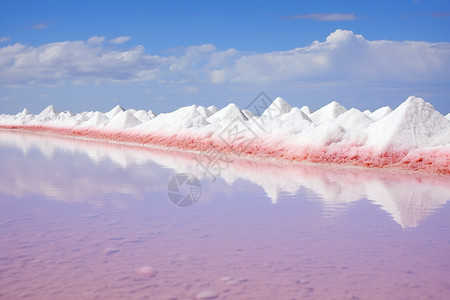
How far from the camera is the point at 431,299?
337 centimetres

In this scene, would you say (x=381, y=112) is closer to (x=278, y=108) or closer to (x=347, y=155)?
(x=278, y=108)

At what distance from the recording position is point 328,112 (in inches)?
1138

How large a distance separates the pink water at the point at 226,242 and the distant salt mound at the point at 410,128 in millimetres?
4826

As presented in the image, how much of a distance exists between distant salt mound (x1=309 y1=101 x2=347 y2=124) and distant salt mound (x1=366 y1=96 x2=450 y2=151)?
1272 centimetres

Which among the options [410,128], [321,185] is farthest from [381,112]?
[321,185]

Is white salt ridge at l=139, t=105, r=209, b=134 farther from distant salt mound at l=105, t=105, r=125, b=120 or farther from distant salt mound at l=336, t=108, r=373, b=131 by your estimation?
distant salt mound at l=105, t=105, r=125, b=120

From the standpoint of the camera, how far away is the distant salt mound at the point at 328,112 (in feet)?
92.7

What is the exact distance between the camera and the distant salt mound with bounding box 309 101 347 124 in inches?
1113

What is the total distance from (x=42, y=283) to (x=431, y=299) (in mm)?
2841

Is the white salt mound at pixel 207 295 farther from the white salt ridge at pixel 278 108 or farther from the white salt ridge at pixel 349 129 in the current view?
the white salt ridge at pixel 278 108

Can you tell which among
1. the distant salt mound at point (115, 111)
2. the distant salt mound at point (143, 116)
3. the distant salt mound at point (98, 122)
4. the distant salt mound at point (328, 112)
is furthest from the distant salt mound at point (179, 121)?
the distant salt mound at point (115, 111)

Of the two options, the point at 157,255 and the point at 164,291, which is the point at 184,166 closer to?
the point at 157,255

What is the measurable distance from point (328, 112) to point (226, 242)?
2514cm

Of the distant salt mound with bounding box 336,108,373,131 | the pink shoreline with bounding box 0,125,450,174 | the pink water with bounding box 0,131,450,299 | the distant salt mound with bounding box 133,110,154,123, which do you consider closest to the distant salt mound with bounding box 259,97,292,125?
the pink shoreline with bounding box 0,125,450,174
